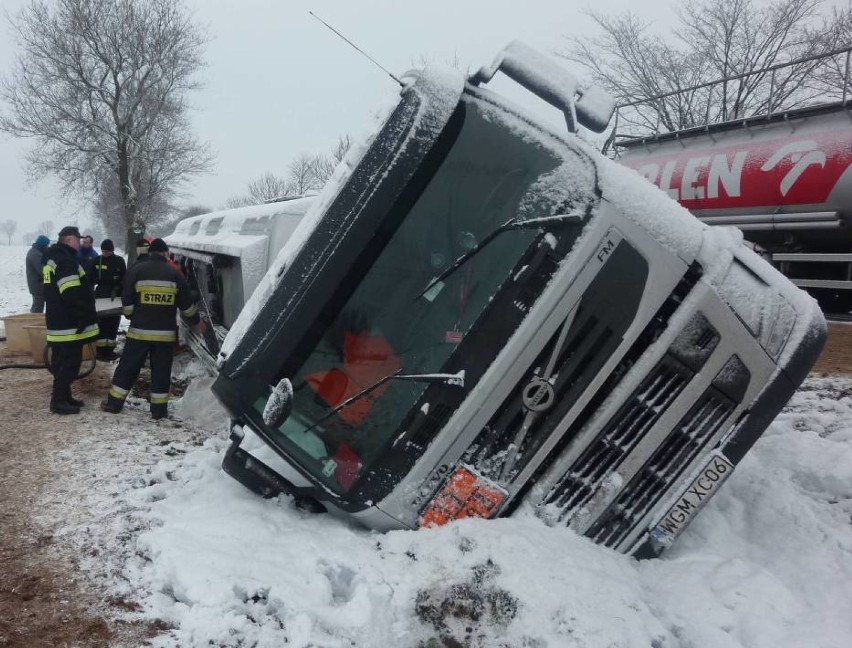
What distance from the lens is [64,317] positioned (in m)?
5.43

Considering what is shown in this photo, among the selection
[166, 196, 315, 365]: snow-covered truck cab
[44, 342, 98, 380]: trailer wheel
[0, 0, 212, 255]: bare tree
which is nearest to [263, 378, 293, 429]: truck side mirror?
[166, 196, 315, 365]: snow-covered truck cab

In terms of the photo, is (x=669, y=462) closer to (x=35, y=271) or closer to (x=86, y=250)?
(x=86, y=250)

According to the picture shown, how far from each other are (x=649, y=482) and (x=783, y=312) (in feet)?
3.37

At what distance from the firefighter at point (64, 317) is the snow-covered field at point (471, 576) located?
7.38 feet

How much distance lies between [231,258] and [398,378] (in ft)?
12.0

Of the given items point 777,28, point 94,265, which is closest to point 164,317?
point 94,265

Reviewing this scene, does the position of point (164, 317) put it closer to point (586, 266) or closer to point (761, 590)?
point (586, 266)

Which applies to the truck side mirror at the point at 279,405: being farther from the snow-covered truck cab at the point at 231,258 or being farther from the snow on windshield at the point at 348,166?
the snow-covered truck cab at the point at 231,258

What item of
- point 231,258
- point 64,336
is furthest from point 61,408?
point 231,258

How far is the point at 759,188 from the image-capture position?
308 inches

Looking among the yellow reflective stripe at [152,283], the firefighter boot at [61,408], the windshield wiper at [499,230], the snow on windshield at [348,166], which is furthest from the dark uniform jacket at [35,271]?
the windshield wiper at [499,230]

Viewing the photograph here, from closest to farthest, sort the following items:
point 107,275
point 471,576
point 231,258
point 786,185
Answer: point 471,576, point 231,258, point 786,185, point 107,275

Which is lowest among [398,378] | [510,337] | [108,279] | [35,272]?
[35,272]

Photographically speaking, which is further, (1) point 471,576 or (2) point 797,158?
(2) point 797,158
